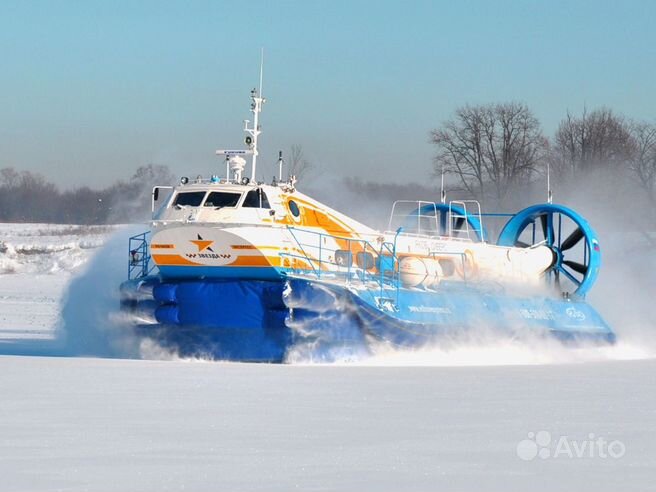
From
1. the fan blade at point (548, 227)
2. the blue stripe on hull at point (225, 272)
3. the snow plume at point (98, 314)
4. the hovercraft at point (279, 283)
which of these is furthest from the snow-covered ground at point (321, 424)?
the fan blade at point (548, 227)

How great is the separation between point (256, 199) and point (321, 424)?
7.10 meters

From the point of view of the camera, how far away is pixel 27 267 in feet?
131

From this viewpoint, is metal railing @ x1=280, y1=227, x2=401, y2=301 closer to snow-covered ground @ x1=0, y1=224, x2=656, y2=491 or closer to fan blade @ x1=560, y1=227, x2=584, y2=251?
snow-covered ground @ x1=0, y1=224, x2=656, y2=491

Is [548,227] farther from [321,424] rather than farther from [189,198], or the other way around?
[321,424]

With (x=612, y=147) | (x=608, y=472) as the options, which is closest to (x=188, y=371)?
(x=608, y=472)

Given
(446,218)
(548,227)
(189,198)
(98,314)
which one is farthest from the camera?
(446,218)

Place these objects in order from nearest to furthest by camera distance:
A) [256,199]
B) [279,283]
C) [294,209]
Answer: [279,283] → [256,199] → [294,209]

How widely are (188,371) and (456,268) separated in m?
6.06

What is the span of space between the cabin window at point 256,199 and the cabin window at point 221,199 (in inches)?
5.0

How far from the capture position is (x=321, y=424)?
7.61 meters

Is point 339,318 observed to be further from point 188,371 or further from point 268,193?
Result: point 188,371

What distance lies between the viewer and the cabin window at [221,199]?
14.4 m

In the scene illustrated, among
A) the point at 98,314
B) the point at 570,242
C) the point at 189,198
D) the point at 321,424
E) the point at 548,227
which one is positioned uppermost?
the point at 548,227

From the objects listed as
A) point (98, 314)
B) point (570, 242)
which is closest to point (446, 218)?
point (570, 242)
